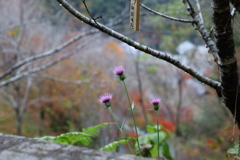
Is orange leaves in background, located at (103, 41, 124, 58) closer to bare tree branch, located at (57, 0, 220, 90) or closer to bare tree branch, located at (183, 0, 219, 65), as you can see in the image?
bare tree branch, located at (183, 0, 219, 65)

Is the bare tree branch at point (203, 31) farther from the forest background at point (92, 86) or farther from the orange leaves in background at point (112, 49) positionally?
the orange leaves in background at point (112, 49)

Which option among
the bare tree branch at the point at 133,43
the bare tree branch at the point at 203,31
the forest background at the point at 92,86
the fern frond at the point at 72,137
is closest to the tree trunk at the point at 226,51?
the bare tree branch at the point at 133,43

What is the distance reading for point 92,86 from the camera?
32.0 ft

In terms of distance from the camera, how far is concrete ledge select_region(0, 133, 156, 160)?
830mm

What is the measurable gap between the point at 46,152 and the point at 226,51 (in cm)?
114

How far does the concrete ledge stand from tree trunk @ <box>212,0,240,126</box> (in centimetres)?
94

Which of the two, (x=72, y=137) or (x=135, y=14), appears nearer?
(x=135, y=14)

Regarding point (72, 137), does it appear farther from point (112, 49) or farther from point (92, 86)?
point (112, 49)

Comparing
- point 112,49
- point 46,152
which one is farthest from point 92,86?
point 46,152

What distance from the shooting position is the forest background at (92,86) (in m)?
9.10

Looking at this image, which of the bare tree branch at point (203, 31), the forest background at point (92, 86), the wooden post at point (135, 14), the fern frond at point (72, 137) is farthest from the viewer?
the forest background at point (92, 86)

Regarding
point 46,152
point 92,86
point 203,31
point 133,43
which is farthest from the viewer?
point 92,86

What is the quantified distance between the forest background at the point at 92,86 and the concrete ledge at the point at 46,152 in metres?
7.48

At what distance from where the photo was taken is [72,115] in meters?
11.5
